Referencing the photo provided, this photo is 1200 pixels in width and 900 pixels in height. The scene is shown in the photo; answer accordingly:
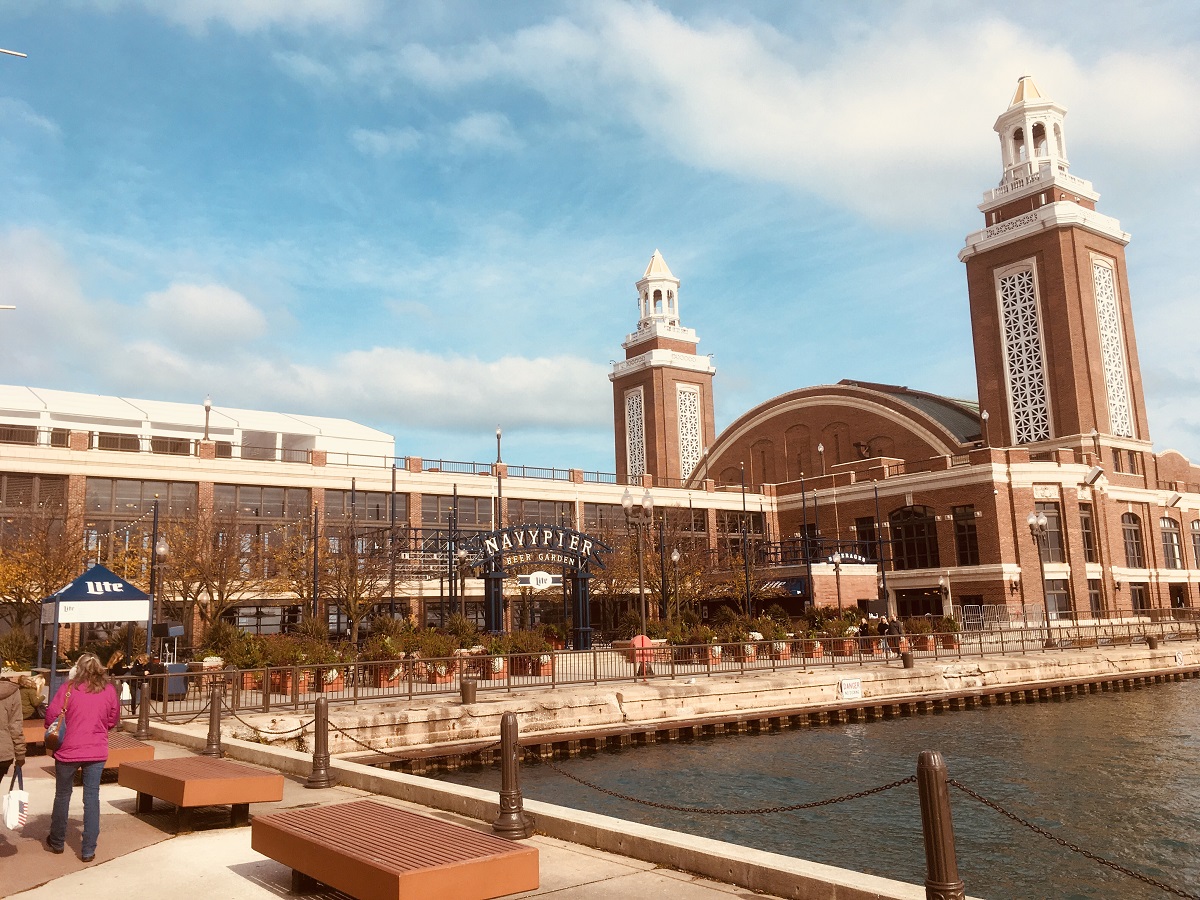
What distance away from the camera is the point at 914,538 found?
194 feet

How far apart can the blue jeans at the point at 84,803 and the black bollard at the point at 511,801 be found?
3.62 m

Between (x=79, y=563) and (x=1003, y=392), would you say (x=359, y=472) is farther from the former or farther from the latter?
(x=1003, y=392)

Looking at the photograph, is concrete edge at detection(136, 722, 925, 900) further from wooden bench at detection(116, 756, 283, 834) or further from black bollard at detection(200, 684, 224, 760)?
black bollard at detection(200, 684, 224, 760)

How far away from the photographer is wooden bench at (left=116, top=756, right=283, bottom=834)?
9.16 meters

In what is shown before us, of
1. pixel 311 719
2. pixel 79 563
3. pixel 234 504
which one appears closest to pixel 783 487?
pixel 234 504

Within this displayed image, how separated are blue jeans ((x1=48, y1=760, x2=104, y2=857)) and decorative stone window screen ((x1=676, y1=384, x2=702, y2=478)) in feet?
258

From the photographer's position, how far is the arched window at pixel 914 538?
191 feet

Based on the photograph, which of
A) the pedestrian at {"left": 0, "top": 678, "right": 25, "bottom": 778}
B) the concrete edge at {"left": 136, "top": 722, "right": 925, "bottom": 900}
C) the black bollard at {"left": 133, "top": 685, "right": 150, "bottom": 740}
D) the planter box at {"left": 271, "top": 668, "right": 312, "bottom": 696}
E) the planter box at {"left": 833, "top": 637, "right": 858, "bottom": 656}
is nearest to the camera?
the concrete edge at {"left": 136, "top": 722, "right": 925, "bottom": 900}

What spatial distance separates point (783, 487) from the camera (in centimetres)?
6994

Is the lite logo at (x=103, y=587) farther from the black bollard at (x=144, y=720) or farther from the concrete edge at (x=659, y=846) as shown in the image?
the concrete edge at (x=659, y=846)

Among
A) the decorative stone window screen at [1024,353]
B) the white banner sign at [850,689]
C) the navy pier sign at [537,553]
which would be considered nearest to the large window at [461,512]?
the navy pier sign at [537,553]

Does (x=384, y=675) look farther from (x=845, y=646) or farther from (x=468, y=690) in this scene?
(x=845, y=646)

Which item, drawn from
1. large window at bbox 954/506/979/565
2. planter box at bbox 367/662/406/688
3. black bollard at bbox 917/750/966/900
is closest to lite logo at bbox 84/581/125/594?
planter box at bbox 367/662/406/688

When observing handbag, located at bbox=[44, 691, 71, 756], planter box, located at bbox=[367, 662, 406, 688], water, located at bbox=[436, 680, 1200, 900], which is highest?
handbag, located at bbox=[44, 691, 71, 756]
